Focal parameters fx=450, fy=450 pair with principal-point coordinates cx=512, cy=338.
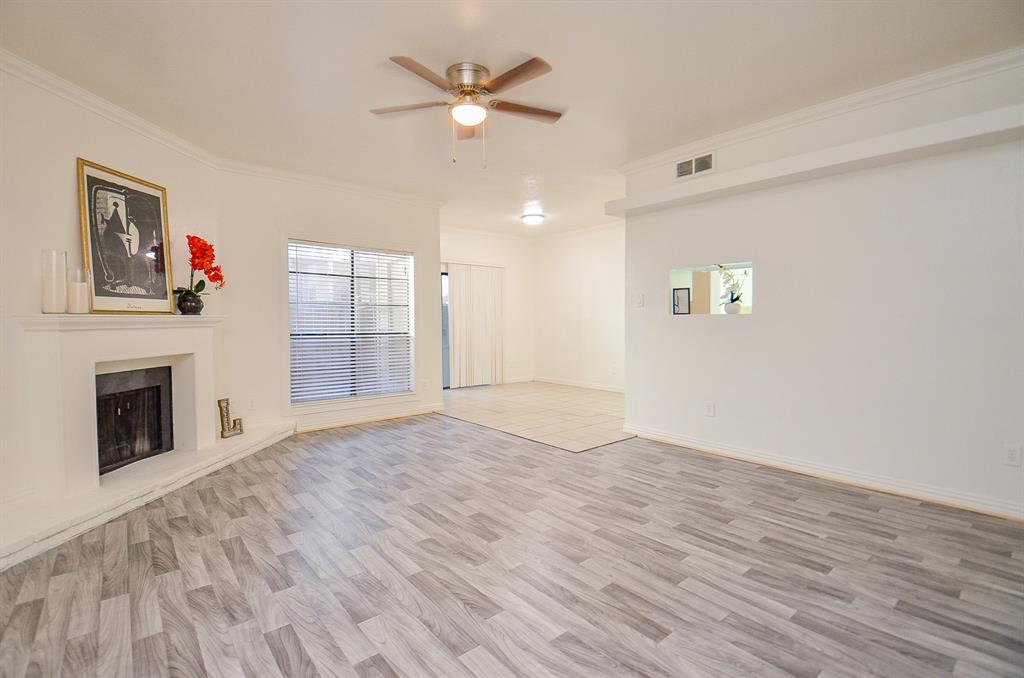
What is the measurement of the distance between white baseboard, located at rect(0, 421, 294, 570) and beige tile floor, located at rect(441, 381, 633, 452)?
9.75 feet

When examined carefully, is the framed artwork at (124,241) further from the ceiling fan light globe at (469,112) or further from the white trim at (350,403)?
the ceiling fan light globe at (469,112)

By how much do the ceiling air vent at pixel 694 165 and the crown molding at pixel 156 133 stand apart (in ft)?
10.5

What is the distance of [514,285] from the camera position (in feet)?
30.3

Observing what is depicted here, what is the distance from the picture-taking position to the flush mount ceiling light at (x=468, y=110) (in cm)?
299

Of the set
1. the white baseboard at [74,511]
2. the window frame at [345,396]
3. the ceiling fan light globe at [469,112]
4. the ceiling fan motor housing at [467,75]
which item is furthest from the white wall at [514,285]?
the white baseboard at [74,511]

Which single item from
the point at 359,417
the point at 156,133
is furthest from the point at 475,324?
the point at 156,133

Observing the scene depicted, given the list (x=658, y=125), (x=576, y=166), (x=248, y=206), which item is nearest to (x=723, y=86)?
(x=658, y=125)

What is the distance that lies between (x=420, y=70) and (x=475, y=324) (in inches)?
245

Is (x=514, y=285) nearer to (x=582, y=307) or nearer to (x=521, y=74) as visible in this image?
(x=582, y=307)

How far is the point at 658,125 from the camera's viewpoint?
3.82m

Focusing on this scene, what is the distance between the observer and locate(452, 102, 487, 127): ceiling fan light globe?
299 centimetres

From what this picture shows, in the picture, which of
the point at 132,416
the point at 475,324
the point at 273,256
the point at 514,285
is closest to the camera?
the point at 132,416

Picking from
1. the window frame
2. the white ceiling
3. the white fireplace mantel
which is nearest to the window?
the window frame

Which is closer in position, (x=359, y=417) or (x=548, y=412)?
(x=359, y=417)
